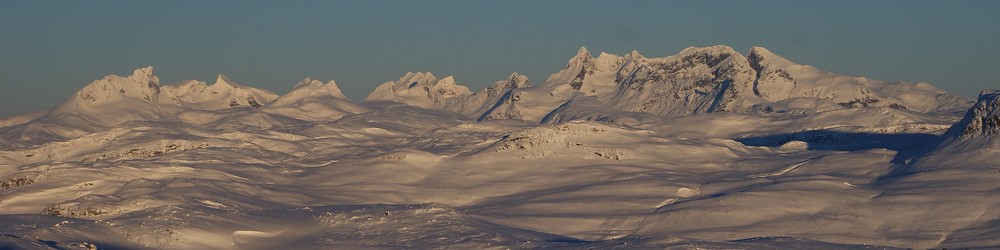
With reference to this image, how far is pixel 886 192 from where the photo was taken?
98125 millimetres

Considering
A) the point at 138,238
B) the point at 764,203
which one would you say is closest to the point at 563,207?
the point at 764,203

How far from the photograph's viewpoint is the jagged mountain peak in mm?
115250

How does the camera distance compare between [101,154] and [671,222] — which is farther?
[101,154]

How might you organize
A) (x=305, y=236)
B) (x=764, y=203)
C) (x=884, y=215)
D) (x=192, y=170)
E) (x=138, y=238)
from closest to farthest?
(x=138, y=238) < (x=305, y=236) < (x=884, y=215) < (x=764, y=203) < (x=192, y=170)

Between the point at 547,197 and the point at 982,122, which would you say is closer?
the point at 547,197

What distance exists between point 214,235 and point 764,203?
131ft

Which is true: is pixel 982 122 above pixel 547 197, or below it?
above

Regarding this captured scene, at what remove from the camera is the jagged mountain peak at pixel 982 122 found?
115m

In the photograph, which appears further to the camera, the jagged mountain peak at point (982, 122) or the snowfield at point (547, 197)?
the jagged mountain peak at point (982, 122)

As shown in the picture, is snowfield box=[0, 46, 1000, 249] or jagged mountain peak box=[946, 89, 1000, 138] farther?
jagged mountain peak box=[946, 89, 1000, 138]

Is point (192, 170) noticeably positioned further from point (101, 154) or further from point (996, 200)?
point (996, 200)

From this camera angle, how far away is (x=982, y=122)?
11819cm

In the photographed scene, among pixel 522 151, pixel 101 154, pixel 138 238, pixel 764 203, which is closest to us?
pixel 138 238

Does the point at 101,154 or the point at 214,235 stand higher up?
the point at 101,154
